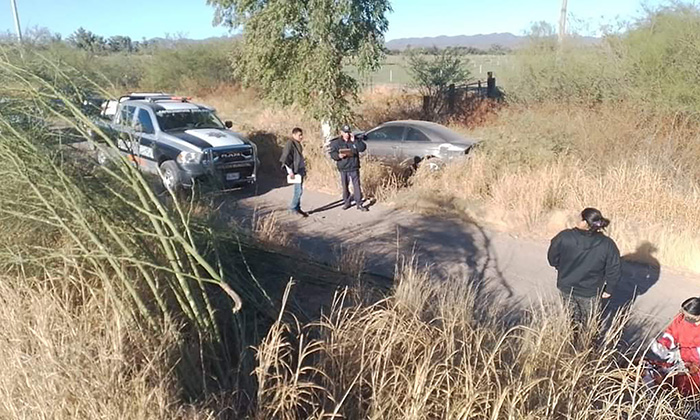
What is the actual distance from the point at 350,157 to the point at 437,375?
6.54 metres

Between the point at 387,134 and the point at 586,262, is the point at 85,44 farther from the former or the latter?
the point at 586,262

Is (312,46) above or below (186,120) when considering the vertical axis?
above

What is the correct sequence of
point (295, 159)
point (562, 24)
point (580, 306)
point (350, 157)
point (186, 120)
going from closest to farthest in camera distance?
point (580, 306), point (295, 159), point (350, 157), point (186, 120), point (562, 24)

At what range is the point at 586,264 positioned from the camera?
4.67m

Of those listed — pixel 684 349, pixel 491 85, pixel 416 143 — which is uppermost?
pixel 491 85

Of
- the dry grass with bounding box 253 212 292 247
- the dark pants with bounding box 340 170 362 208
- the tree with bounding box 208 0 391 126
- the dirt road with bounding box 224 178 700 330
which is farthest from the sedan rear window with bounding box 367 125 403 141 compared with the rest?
the dry grass with bounding box 253 212 292 247

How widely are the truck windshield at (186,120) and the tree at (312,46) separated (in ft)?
5.95

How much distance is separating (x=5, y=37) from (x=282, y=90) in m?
8.63

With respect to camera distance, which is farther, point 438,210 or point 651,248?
point 438,210

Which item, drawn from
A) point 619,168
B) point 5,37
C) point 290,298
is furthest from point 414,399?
point 619,168

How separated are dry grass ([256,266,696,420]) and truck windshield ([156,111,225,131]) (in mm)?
8416

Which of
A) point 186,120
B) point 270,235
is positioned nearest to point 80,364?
point 270,235

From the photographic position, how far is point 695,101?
1119 centimetres

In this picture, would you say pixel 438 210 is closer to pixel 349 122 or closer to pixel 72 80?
pixel 349 122
